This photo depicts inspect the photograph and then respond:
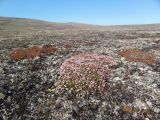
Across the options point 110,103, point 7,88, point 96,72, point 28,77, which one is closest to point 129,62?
point 96,72

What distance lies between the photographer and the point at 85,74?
18.4m

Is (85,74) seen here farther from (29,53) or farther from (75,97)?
(29,53)

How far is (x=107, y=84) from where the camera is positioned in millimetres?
18125

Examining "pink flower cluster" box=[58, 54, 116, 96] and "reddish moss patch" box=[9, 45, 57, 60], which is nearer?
"pink flower cluster" box=[58, 54, 116, 96]

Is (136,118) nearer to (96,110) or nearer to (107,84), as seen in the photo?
(96,110)

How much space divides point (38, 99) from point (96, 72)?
4321 millimetres

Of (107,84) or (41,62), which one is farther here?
(41,62)

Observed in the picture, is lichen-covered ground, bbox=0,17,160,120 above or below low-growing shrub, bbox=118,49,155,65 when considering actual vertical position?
below

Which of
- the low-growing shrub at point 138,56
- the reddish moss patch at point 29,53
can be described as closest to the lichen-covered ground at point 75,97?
the low-growing shrub at point 138,56

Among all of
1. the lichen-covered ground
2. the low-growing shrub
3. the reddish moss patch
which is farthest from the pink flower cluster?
the reddish moss patch

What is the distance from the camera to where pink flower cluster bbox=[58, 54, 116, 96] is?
691 inches

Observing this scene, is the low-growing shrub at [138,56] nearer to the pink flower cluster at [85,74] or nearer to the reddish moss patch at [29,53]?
the pink flower cluster at [85,74]

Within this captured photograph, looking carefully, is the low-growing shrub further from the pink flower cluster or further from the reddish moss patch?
the reddish moss patch

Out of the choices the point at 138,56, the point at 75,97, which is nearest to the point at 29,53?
the point at 75,97
